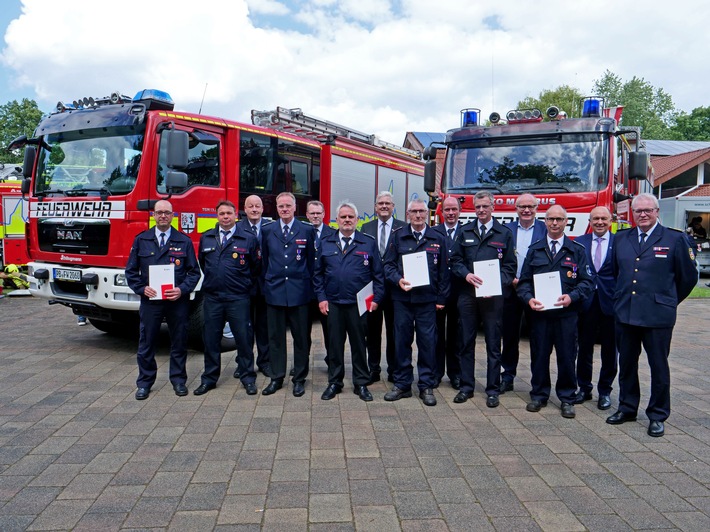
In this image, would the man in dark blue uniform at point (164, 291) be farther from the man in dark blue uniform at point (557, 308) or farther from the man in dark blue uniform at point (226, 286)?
the man in dark blue uniform at point (557, 308)

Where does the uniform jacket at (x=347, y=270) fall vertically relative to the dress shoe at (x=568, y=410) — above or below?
above

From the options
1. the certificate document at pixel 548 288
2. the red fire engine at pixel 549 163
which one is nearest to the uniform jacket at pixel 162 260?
the certificate document at pixel 548 288

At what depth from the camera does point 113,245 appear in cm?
620

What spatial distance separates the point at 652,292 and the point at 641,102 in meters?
62.3

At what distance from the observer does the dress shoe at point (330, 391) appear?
205 inches

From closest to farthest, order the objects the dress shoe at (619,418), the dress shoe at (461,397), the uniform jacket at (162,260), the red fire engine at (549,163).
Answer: the dress shoe at (619,418)
the dress shoe at (461,397)
the uniform jacket at (162,260)
the red fire engine at (549,163)

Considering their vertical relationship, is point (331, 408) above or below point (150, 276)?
below

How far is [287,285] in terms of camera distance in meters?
5.30

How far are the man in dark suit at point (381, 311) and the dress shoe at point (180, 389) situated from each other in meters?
1.80

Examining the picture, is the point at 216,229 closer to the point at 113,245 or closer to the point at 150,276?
the point at 150,276

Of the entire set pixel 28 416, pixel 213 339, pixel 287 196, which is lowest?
pixel 28 416

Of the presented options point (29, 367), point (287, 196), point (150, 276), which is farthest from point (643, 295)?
point (29, 367)

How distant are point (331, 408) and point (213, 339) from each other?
1389 mm

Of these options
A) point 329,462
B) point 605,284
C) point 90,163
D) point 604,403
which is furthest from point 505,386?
point 90,163
